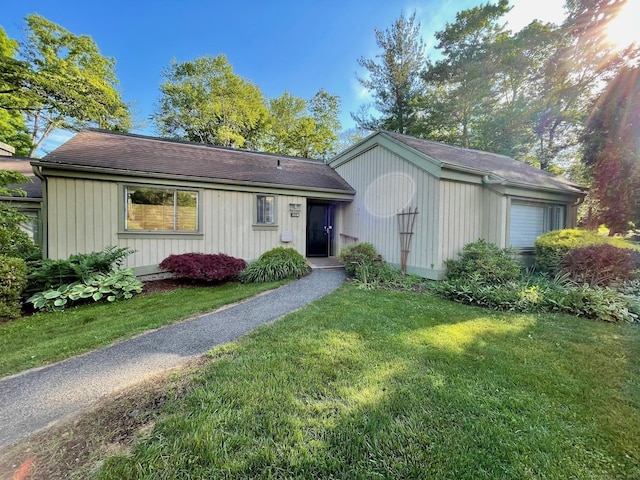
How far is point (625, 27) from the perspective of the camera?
10.7 m

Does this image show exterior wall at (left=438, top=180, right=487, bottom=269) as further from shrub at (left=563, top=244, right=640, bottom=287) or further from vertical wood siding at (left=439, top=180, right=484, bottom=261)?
shrub at (left=563, top=244, right=640, bottom=287)

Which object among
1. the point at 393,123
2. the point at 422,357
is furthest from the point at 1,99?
the point at 393,123

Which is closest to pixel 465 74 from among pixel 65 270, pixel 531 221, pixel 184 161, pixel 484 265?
pixel 531 221

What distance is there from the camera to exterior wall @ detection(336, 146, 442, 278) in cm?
727

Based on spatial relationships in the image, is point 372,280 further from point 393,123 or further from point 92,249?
point 393,123

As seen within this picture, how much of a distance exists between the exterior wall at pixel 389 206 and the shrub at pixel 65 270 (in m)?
7.10

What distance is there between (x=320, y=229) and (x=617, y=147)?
10.1m

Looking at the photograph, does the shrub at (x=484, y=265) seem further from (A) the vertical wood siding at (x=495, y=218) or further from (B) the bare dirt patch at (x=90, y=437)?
(B) the bare dirt patch at (x=90, y=437)

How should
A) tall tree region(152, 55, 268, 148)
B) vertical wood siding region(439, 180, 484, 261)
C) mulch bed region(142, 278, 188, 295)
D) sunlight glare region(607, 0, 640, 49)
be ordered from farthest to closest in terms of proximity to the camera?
1. tall tree region(152, 55, 268, 148)
2. sunlight glare region(607, 0, 640, 49)
3. vertical wood siding region(439, 180, 484, 261)
4. mulch bed region(142, 278, 188, 295)

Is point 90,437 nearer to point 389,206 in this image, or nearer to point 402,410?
point 402,410

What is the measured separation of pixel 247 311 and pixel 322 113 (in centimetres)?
2296

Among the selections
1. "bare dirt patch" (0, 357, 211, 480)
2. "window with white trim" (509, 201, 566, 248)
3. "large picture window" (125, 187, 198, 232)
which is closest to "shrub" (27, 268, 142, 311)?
"large picture window" (125, 187, 198, 232)

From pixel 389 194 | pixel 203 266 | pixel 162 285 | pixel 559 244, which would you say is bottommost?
pixel 162 285

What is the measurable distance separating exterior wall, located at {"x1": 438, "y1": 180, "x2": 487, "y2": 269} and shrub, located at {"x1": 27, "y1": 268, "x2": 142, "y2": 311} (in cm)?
751
